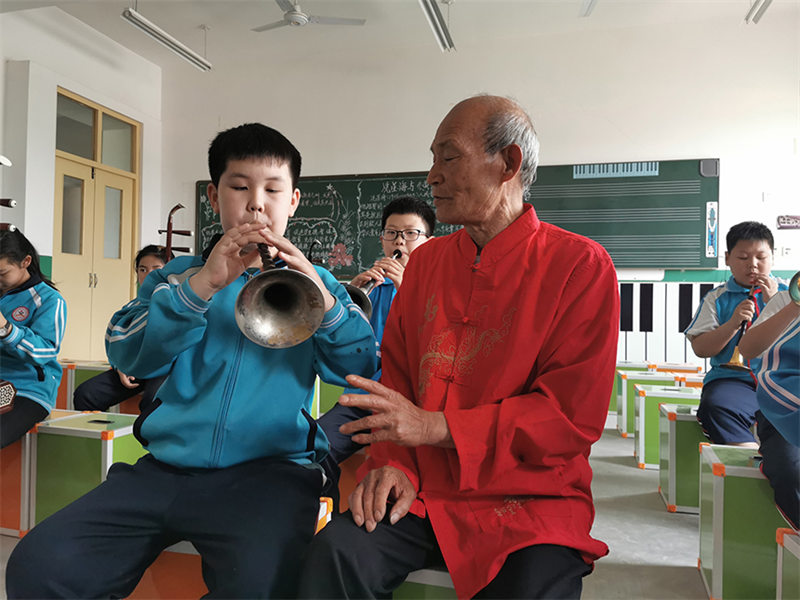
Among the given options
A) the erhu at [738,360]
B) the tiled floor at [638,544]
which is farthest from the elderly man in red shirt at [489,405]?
the erhu at [738,360]

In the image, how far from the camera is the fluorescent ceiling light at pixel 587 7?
460 centimetres

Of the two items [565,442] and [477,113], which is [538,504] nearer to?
[565,442]

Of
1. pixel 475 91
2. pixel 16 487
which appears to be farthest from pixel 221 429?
pixel 475 91

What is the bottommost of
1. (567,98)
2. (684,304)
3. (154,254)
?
(684,304)

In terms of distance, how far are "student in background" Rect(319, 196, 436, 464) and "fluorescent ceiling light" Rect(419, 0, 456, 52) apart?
2.15m

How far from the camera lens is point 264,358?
1391 mm

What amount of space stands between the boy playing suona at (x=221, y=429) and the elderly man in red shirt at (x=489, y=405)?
0.13 m

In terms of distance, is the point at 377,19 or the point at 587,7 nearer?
the point at 587,7

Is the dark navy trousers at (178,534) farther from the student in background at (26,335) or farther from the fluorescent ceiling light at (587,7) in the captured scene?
the fluorescent ceiling light at (587,7)

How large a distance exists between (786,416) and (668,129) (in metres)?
4.84

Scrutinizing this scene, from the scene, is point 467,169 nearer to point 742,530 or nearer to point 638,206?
point 742,530

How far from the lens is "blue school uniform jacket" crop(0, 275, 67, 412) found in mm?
2449

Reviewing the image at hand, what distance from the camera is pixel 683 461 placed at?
2836 millimetres

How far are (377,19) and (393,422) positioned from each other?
17.1 feet
